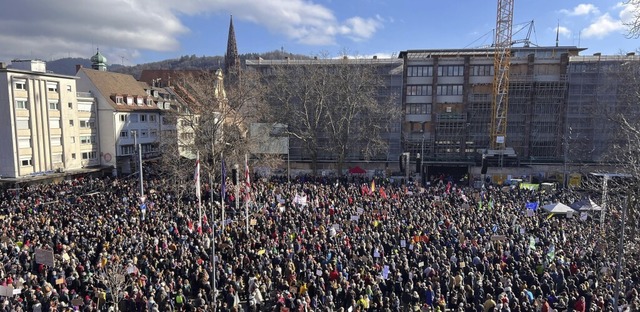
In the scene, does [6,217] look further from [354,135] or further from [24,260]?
[354,135]

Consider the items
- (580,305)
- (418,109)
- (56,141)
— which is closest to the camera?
(580,305)

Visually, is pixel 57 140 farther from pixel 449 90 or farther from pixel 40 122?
pixel 449 90

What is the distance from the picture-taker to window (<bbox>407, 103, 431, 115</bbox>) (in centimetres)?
5091

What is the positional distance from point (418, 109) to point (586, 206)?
28.7 metres

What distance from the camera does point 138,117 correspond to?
4906cm

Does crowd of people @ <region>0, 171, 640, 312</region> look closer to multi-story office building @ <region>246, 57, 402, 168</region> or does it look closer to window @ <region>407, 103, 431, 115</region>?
multi-story office building @ <region>246, 57, 402, 168</region>

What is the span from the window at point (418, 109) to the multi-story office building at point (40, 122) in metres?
35.4

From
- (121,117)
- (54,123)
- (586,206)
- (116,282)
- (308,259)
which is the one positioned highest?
(121,117)

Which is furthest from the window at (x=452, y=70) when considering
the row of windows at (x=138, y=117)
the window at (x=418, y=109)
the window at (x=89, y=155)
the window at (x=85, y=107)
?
the window at (x=89, y=155)

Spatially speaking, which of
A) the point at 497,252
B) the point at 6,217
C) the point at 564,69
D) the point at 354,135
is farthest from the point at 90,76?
the point at 564,69

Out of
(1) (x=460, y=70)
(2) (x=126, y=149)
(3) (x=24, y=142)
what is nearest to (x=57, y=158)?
(3) (x=24, y=142)

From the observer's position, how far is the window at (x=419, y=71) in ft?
165

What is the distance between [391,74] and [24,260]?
41.3 meters

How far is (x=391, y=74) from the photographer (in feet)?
165
